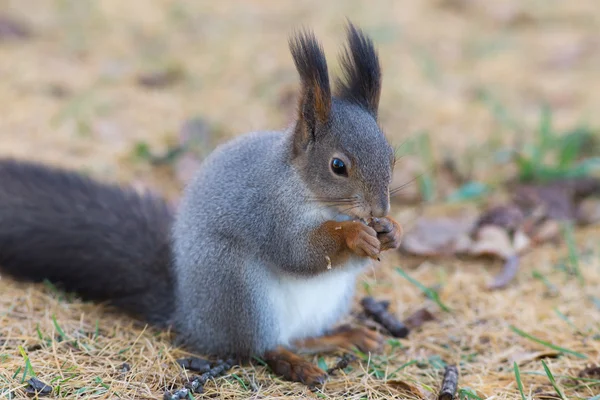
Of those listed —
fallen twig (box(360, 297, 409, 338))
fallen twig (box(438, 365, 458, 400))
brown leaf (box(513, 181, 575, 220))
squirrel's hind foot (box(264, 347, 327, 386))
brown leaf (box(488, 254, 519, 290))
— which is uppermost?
brown leaf (box(513, 181, 575, 220))

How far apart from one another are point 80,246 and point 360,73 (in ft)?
3.22

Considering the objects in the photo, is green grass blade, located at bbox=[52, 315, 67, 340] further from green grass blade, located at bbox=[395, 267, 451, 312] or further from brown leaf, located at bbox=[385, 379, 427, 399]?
green grass blade, located at bbox=[395, 267, 451, 312]

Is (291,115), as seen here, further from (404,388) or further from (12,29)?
(12,29)

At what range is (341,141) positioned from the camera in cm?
190

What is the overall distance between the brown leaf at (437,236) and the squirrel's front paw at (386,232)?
0.85 metres

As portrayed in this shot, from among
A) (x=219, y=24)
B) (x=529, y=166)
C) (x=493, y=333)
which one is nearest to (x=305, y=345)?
(x=493, y=333)

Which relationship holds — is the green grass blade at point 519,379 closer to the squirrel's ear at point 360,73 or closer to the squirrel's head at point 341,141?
the squirrel's head at point 341,141

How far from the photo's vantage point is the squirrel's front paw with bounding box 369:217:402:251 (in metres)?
1.95

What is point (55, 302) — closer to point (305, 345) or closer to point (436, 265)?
point (305, 345)

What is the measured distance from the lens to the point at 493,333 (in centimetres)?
225

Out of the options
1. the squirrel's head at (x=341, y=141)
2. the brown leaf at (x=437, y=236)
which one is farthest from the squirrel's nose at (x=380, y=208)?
the brown leaf at (x=437, y=236)

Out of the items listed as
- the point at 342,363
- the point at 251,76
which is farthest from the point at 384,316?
the point at 251,76

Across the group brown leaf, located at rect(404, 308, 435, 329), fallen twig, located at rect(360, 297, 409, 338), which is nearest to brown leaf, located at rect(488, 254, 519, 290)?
brown leaf, located at rect(404, 308, 435, 329)

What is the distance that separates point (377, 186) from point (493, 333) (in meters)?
0.71
